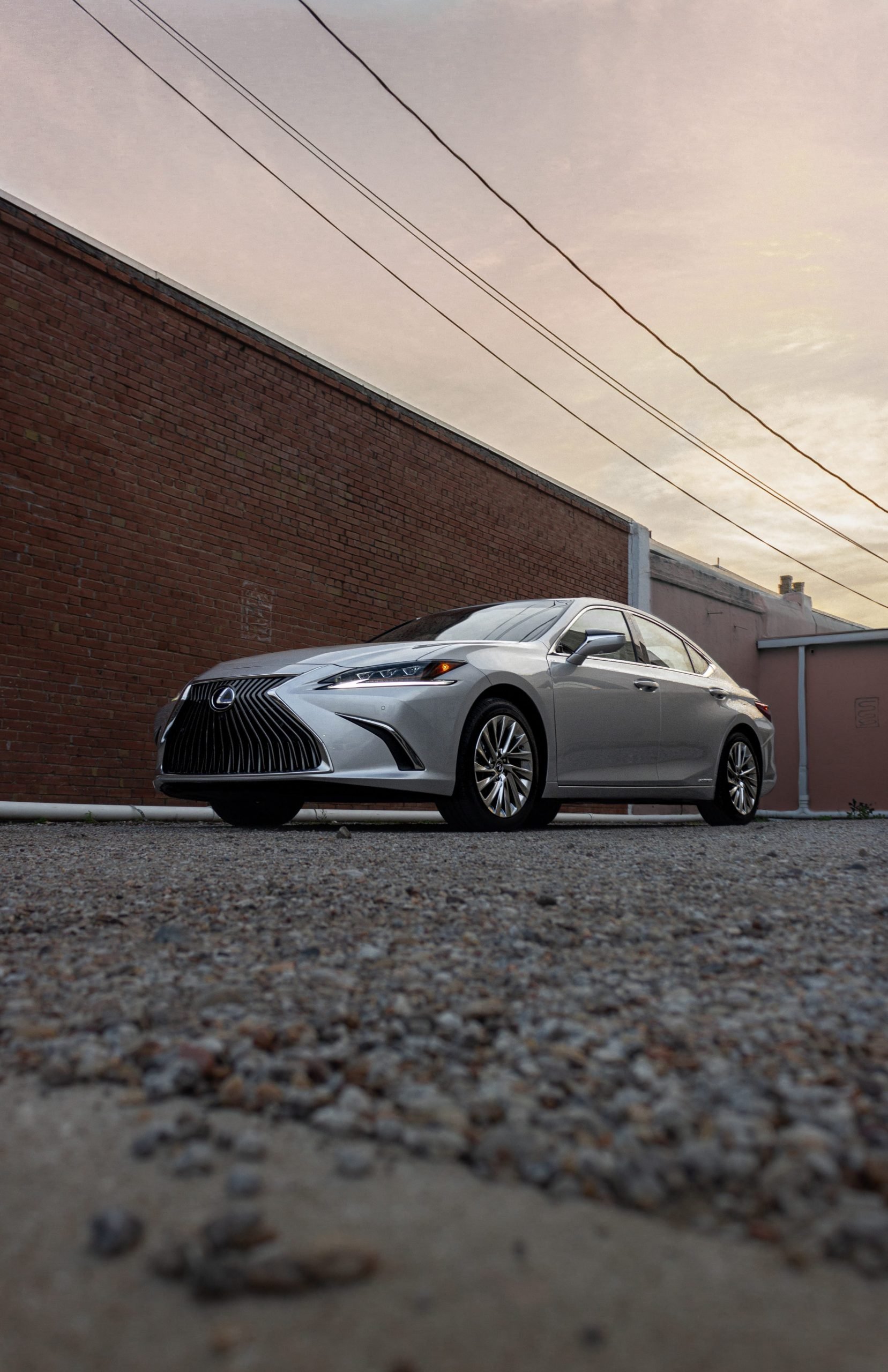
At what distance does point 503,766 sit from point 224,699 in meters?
1.61

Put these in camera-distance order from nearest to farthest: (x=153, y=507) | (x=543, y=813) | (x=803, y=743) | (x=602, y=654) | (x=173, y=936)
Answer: (x=173, y=936)
(x=602, y=654)
(x=543, y=813)
(x=153, y=507)
(x=803, y=743)

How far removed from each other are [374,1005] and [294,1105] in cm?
46

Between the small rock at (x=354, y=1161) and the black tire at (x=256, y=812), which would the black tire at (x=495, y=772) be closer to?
the black tire at (x=256, y=812)

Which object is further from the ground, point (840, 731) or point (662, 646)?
point (662, 646)

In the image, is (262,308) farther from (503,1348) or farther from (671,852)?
(503,1348)

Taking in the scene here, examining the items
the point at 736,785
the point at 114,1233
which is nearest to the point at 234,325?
the point at 736,785

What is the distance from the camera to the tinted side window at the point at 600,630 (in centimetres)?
676

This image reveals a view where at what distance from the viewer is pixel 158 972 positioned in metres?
2.31

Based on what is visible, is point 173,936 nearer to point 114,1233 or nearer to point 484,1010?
point 484,1010

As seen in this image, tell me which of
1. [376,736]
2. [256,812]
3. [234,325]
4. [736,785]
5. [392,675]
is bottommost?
[256,812]

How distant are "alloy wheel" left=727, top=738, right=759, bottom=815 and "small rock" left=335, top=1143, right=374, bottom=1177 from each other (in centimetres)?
707

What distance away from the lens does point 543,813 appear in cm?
701

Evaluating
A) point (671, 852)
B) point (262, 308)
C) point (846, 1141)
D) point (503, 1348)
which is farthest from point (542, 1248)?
point (262, 308)

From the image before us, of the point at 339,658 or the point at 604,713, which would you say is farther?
the point at 604,713
